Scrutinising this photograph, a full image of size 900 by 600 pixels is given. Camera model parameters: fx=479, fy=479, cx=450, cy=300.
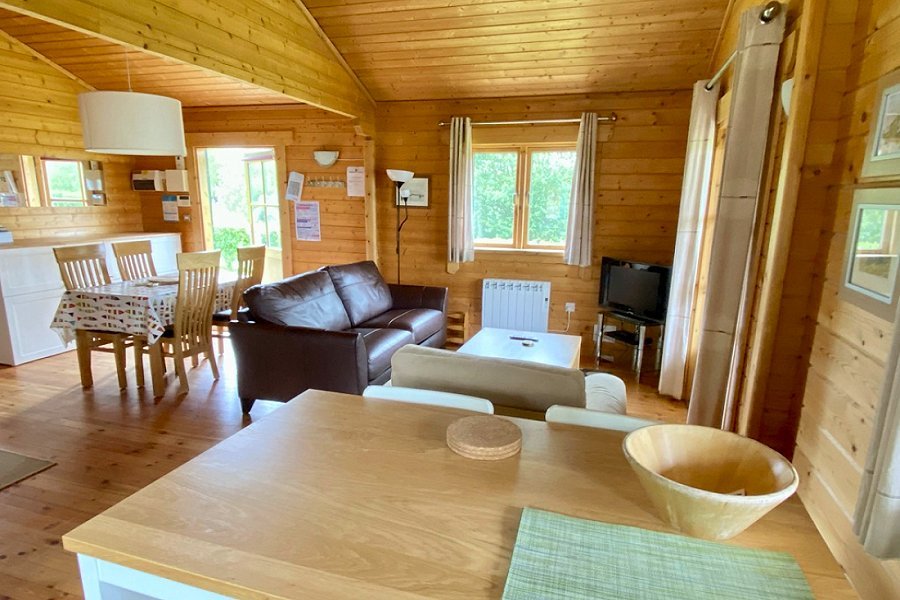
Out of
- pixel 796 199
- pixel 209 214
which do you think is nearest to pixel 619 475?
pixel 796 199

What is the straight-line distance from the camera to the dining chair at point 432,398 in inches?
52.4

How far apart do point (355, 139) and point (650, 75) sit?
2882mm

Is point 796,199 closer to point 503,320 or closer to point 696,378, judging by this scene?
point 696,378

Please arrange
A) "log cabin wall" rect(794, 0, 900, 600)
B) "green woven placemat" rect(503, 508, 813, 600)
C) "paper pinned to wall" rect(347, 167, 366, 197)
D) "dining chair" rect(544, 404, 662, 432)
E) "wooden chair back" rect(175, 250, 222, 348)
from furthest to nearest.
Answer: "paper pinned to wall" rect(347, 167, 366, 197) < "wooden chair back" rect(175, 250, 222, 348) < "log cabin wall" rect(794, 0, 900, 600) < "dining chair" rect(544, 404, 662, 432) < "green woven placemat" rect(503, 508, 813, 600)

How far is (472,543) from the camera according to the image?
802mm

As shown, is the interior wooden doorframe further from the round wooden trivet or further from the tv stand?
the round wooden trivet

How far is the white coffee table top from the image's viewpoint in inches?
130

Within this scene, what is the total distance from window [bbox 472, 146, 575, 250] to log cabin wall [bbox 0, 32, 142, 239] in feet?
13.9

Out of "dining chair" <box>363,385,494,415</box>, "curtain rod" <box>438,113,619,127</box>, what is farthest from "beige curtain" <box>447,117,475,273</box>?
"dining chair" <box>363,385,494,415</box>

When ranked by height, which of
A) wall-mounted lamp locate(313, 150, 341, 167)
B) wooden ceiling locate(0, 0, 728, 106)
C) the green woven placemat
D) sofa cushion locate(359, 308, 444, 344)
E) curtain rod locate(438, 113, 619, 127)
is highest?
wooden ceiling locate(0, 0, 728, 106)

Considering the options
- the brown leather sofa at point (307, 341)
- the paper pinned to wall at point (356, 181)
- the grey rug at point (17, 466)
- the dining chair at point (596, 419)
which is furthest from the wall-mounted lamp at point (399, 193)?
the dining chair at point (596, 419)

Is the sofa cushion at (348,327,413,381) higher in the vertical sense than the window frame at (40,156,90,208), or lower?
lower

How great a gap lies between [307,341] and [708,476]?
242 cm

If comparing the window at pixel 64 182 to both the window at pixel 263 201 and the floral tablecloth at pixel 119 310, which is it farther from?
the floral tablecloth at pixel 119 310
